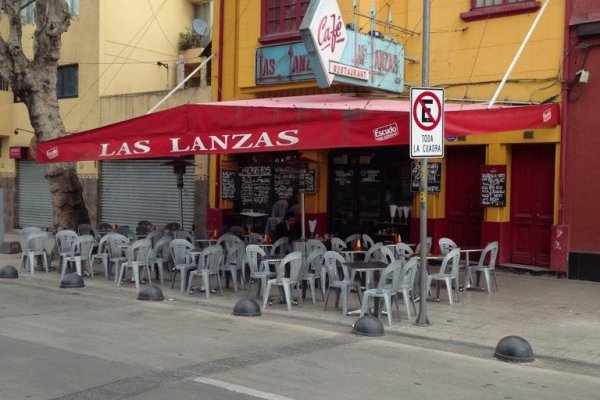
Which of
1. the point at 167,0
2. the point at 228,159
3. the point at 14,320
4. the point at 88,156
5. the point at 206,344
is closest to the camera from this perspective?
the point at 206,344

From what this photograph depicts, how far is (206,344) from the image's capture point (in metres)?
7.98

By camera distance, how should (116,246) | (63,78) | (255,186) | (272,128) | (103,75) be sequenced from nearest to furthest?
1. (272,128)
2. (116,246)
3. (255,186)
4. (103,75)
5. (63,78)

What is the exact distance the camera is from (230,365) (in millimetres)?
7012

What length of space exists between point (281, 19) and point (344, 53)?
4.71 metres

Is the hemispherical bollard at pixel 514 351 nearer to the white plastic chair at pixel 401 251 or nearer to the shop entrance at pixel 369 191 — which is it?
the white plastic chair at pixel 401 251

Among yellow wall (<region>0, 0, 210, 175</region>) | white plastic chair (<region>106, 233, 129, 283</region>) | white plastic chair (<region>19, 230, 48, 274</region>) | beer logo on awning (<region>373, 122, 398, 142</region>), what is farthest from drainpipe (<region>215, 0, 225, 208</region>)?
beer logo on awning (<region>373, 122, 398, 142</region>)

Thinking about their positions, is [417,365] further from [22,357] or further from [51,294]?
[51,294]

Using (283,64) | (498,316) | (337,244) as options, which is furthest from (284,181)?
(498,316)

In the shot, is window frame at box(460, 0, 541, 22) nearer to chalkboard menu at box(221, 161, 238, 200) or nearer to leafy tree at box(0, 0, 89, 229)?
chalkboard menu at box(221, 161, 238, 200)

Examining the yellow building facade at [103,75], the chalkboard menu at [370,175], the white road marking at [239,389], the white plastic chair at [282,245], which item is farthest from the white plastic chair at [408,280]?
the yellow building facade at [103,75]

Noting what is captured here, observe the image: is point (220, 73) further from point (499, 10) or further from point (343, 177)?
point (499, 10)

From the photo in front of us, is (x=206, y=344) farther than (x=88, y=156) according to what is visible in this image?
No

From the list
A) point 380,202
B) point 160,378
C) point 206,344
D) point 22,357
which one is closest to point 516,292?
point 380,202

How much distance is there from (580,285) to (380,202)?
490cm
